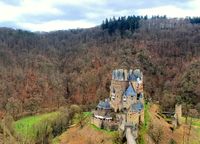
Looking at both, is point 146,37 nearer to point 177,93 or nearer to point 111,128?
point 177,93

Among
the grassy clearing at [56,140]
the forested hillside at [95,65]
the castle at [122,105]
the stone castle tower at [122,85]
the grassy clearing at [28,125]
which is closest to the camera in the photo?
the castle at [122,105]

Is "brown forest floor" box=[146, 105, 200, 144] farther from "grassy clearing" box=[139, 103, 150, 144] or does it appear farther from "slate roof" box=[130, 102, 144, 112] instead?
"slate roof" box=[130, 102, 144, 112]

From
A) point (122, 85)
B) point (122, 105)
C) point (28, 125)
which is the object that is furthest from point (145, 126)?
point (28, 125)

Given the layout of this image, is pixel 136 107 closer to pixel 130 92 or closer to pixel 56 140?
pixel 130 92

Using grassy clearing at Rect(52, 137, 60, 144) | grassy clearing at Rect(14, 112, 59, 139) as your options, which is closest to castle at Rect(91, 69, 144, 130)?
grassy clearing at Rect(52, 137, 60, 144)

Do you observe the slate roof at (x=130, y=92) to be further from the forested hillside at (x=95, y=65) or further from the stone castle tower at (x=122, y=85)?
the forested hillside at (x=95, y=65)

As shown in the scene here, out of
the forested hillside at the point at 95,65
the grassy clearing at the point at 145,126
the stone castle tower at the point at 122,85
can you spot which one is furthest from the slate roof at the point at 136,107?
the forested hillside at the point at 95,65

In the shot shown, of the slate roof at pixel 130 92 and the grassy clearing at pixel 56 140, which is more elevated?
the slate roof at pixel 130 92
